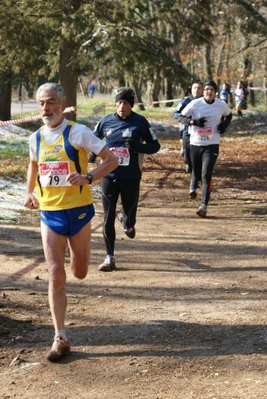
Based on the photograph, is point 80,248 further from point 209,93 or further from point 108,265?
point 209,93

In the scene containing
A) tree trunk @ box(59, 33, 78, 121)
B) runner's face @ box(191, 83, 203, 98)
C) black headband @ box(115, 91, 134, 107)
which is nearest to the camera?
black headband @ box(115, 91, 134, 107)

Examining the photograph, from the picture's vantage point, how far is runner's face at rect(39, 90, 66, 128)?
5691 millimetres

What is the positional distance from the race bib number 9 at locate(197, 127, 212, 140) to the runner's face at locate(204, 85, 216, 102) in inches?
19.9

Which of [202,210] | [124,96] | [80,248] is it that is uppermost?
[124,96]

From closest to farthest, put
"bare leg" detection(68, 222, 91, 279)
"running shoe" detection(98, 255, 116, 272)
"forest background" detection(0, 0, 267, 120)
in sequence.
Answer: "bare leg" detection(68, 222, 91, 279) < "running shoe" detection(98, 255, 116, 272) < "forest background" detection(0, 0, 267, 120)

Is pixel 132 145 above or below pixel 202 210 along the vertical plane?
above

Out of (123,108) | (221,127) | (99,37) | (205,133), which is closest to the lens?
(123,108)

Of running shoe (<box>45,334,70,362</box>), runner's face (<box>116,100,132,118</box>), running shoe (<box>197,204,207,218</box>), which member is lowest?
running shoe (<box>197,204,207,218</box>)

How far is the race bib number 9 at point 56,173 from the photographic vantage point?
5.75m

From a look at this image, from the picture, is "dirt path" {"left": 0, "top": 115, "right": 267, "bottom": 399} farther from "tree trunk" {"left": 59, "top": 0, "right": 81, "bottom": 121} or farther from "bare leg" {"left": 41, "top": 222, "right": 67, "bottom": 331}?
"tree trunk" {"left": 59, "top": 0, "right": 81, "bottom": 121}

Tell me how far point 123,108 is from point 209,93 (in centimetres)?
416

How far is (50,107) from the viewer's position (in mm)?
5719

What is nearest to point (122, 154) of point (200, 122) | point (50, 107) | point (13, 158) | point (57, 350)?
point (50, 107)

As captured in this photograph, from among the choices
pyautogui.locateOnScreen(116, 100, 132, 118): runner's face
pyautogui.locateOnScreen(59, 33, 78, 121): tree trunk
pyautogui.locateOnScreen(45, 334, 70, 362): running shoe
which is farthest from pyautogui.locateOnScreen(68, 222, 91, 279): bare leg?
pyautogui.locateOnScreen(59, 33, 78, 121): tree trunk
